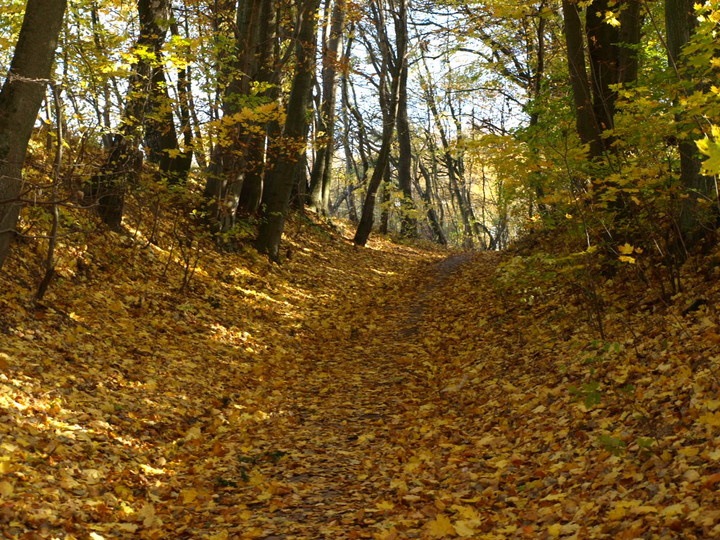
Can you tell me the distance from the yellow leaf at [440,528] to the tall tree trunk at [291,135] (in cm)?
1000

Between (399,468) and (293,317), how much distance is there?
5.94 m

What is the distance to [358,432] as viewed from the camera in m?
6.13

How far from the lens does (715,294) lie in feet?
20.4

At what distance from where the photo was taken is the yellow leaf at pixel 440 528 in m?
3.90

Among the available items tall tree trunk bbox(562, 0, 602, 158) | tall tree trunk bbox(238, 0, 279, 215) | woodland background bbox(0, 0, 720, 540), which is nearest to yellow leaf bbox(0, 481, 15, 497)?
woodland background bbox(0, 0, 720, 540)

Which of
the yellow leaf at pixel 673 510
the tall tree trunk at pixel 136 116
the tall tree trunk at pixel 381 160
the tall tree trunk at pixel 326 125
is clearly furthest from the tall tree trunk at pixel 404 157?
the yellow leaf at pixel 673 510

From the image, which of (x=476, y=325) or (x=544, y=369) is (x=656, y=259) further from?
(x=476, y=325)

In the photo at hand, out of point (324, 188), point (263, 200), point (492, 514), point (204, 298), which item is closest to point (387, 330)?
point (204, 298)

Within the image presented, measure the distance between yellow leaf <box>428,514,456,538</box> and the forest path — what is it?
0.16m

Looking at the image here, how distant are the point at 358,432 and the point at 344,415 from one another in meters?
0.53

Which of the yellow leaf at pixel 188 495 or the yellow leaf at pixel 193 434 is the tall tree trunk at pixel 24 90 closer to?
the yellow leaf at pixel 193 434

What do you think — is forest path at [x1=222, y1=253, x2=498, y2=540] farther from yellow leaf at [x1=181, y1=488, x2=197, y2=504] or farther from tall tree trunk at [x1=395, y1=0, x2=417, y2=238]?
tall tree trunk at [x1=395, y1=0, x2=417, y2=238]

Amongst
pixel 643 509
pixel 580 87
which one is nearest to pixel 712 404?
pixel 643 509

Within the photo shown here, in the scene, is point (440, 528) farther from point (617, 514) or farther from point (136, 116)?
point (136, 116)
